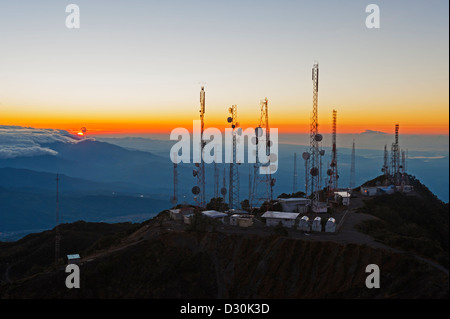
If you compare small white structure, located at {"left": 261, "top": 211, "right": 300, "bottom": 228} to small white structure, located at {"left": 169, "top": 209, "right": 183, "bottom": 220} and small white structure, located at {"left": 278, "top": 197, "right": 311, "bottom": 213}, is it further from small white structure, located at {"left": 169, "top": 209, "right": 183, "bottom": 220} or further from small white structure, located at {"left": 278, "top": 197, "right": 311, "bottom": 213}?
small white structure, located at {"left": 169, "top": 209, "right": 183, "bottom": 220}

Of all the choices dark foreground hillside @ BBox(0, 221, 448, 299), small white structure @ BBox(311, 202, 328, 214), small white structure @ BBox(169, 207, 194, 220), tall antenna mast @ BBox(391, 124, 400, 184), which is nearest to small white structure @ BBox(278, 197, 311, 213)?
small white structure @ BBox(311, 202, 328, 214)

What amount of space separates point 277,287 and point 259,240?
6355 mm

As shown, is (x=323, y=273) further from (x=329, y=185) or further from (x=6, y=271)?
(x=6, y=271)

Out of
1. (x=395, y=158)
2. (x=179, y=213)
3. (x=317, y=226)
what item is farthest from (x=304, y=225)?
(x=395, y=158)

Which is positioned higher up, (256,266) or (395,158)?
(395,158)

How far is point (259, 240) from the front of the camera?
36.5 metres

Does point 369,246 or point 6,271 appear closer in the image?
point 369,246

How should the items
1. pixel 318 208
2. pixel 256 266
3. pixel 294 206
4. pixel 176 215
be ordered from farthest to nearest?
pixel 294 206
pixel 318 208
pixel 176 215
pixel 256 266

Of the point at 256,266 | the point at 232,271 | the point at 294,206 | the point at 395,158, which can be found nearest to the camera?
the point at 256,266

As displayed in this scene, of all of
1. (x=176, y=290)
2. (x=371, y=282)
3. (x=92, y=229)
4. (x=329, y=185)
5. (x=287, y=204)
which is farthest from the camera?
(x=92, y=229)

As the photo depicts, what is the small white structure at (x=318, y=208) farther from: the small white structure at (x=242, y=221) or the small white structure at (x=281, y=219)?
the small white structure at (x=242, y=221)

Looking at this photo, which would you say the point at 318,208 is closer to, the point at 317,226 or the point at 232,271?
the point at 317,226

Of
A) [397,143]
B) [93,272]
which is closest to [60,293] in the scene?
[93,272]

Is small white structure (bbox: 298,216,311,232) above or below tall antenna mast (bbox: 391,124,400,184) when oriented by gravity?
below
